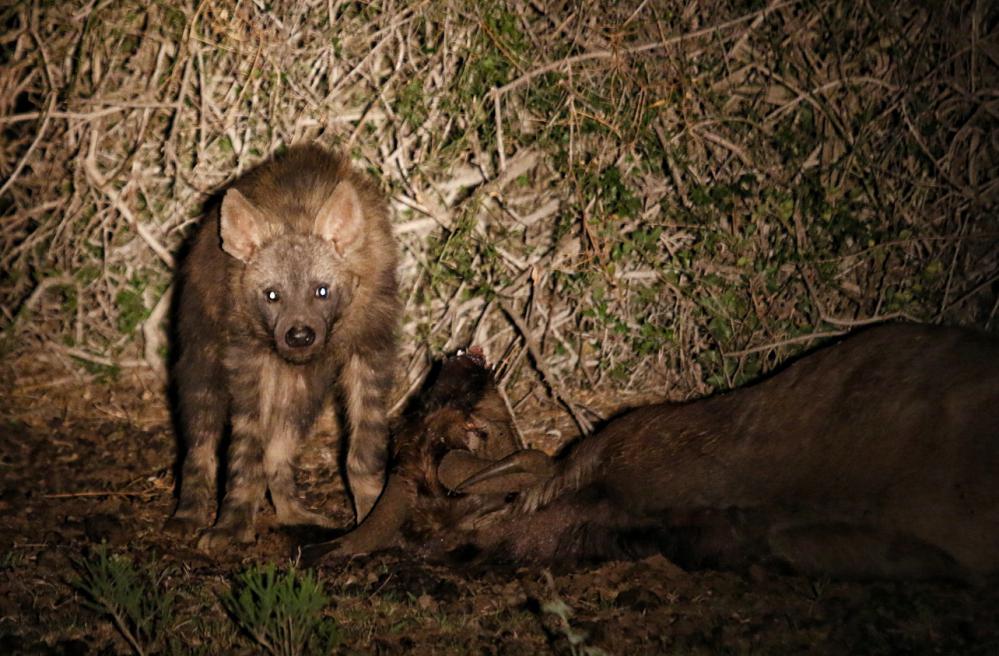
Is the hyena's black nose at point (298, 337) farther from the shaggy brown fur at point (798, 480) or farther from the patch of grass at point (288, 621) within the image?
the patch of grass at point (288, 621)

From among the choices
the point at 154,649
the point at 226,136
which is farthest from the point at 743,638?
the point at 226,136

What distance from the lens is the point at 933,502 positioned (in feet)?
9.25

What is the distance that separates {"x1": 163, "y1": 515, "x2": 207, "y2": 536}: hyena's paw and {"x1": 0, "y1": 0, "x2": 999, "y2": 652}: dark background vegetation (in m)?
0.31

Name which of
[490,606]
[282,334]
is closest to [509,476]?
[490,606]

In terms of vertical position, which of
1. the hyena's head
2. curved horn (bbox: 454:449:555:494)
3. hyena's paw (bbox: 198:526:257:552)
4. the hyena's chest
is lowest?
hyena's paw (bbox: 198:526:257:552)

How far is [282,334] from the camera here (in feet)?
13.2

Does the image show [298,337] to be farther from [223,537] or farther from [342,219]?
[223,537]

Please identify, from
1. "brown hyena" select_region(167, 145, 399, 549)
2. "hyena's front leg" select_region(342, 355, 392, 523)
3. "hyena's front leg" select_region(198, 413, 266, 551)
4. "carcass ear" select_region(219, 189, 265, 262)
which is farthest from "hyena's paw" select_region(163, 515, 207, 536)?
"carcass ear" select_region(219, 189, 265, 262)

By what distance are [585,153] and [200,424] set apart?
94.8 inches

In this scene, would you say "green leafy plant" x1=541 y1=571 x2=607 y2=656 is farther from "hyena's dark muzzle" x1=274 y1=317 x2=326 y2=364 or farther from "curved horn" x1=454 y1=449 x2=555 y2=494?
"hyena's dark muzzle" x1=274 y1=317 x2=326 y2=364

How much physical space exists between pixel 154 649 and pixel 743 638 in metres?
1.82

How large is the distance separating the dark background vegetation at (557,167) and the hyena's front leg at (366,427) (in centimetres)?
74

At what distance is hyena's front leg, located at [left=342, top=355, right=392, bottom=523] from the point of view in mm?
4359

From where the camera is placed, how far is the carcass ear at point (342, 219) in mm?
4141
